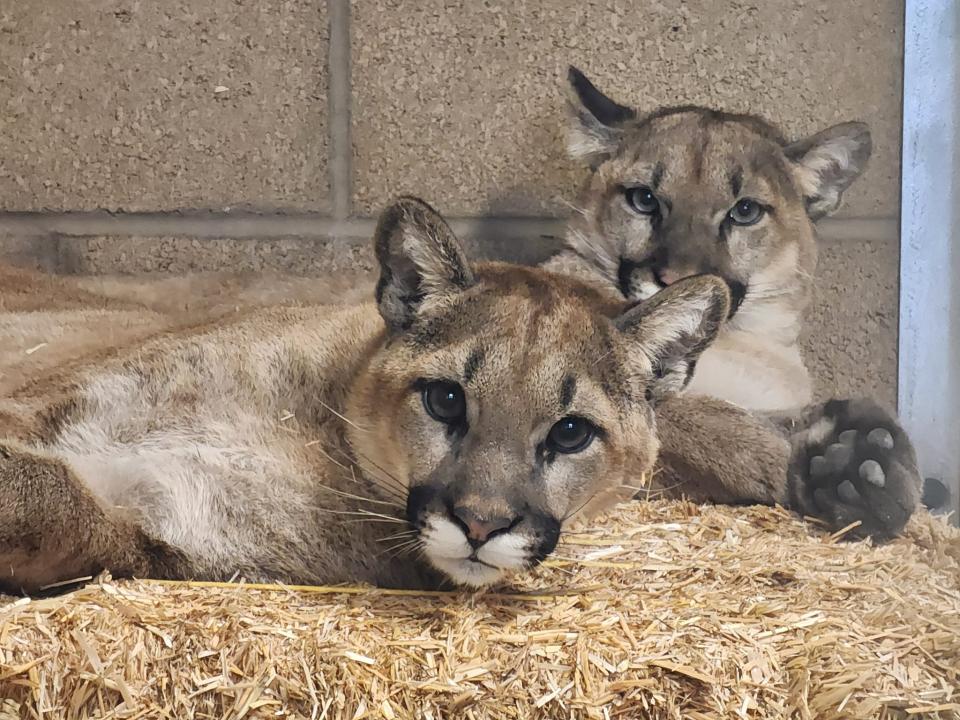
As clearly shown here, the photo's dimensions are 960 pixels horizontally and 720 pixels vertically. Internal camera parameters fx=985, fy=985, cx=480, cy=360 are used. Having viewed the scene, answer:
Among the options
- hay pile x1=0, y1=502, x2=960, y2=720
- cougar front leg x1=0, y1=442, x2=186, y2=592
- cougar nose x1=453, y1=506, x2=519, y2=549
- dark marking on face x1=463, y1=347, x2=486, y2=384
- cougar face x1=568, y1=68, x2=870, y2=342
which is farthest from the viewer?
cougar face x1=568, y1=68, x2=870, y2=342

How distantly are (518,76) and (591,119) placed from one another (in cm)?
27

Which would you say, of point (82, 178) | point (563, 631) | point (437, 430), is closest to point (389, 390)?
point (437, 430)

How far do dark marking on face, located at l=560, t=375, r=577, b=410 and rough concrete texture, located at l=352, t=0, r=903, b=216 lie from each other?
4.05 ft

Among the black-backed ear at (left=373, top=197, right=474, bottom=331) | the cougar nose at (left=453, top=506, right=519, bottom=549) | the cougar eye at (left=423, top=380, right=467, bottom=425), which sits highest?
the black-backed ear at (left=373, top=197, right=474, bottom=331)

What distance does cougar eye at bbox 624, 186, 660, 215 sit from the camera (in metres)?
2.96

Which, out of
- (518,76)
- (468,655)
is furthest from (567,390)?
(518,76)

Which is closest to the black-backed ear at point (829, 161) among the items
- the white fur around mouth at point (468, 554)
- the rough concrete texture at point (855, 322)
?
the rough concrete texture at point (855, 322)

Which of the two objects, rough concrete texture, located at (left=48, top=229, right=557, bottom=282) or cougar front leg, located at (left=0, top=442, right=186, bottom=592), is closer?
cougar front leg, located at (left=0, top=442, right=186, bottom=592)

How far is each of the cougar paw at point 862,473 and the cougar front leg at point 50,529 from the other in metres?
1.68

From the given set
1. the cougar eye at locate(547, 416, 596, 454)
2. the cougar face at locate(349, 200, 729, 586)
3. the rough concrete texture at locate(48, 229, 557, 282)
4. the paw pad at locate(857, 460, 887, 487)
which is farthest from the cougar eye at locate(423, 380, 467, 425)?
the paw pad at locate(857, 460, 887, 487)

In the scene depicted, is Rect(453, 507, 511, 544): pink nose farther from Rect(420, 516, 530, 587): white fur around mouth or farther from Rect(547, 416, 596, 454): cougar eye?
Rect(547, 416, 596, 454): cougar eye

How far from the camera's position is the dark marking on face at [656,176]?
2975 mm

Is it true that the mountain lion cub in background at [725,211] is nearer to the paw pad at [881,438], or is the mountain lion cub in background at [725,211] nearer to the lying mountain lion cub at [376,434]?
the paw pad at [881,438]

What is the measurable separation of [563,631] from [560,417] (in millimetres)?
431
